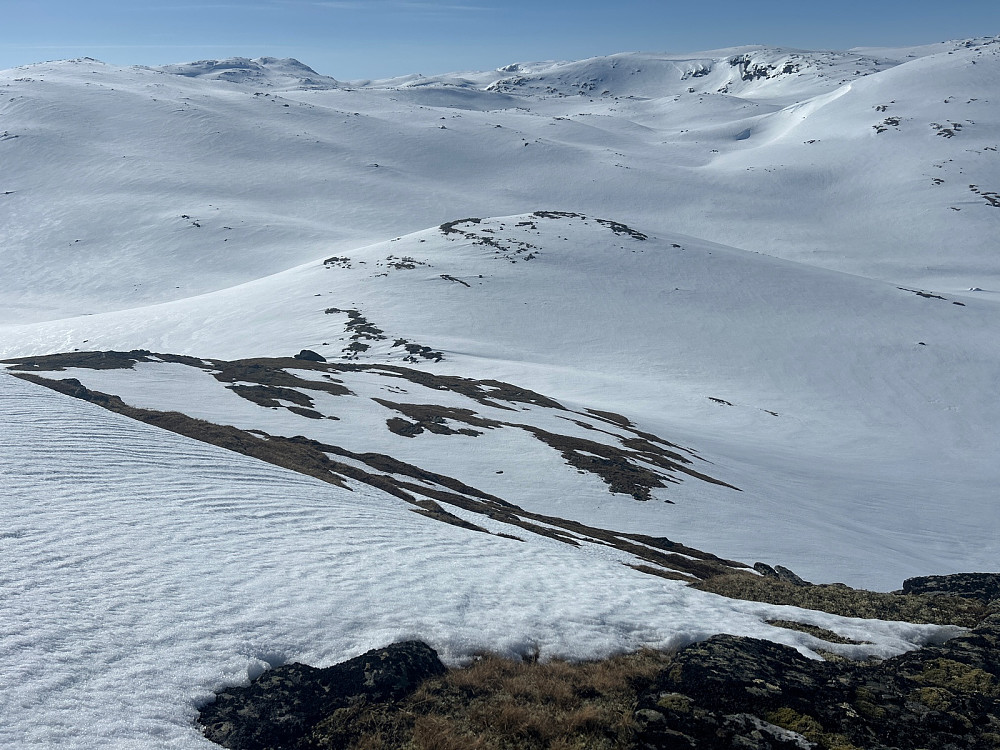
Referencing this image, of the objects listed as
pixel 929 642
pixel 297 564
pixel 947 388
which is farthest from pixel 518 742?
pixel 947 388

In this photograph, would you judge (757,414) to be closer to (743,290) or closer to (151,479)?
(743,290)

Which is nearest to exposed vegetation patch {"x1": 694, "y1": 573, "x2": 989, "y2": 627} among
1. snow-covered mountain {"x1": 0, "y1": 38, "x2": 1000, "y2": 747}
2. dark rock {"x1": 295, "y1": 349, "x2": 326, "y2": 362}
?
snow-covered mountain {"x1": 0, "y1": 38, "x2": 1000, "y2": 747}

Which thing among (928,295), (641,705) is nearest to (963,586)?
(641,705)

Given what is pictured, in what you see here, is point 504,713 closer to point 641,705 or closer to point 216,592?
point 641,705

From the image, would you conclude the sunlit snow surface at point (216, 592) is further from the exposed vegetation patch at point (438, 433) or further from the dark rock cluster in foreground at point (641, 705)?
the exposed vegetation patch at point (438, 433)

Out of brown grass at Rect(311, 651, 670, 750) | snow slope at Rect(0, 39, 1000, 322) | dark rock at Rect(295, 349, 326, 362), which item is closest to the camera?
brown grass at Rect(311, 651, 670, 750)

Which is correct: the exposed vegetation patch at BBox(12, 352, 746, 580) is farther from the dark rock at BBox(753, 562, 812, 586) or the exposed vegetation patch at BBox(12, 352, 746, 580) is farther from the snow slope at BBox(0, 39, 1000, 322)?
the snow slope at BBox(0, 39, 1000, 322)
